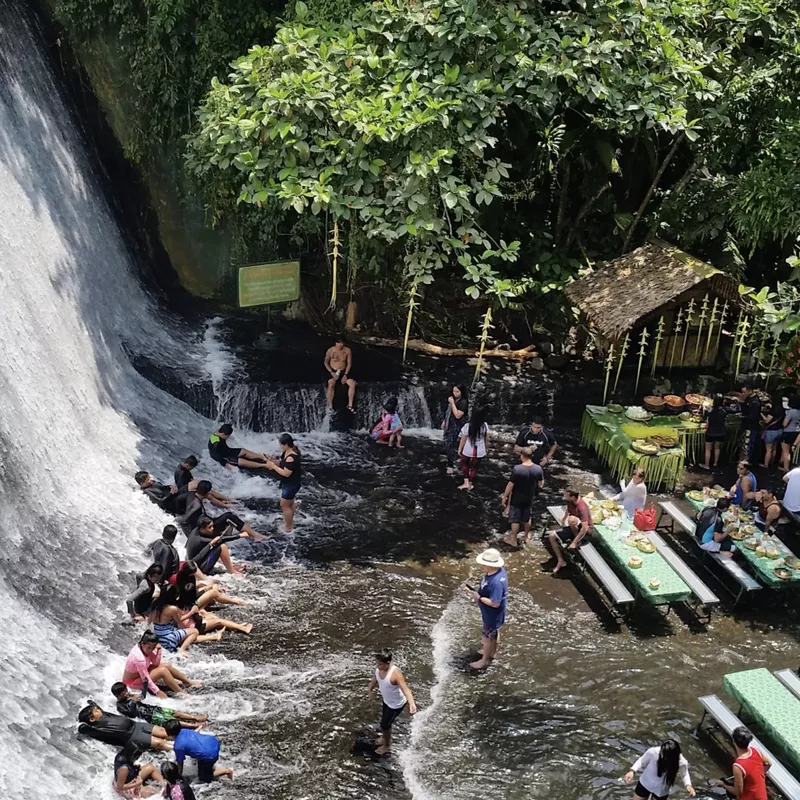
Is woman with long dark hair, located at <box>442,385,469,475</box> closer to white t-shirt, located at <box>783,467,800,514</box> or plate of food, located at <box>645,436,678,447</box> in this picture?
plate of food, located at <box>645,436,678,447</box>

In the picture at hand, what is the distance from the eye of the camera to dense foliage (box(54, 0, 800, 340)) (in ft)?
38.8

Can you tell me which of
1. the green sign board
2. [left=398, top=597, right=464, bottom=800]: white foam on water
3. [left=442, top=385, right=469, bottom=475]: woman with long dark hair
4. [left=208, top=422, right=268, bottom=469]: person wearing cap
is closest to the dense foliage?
the green sign board

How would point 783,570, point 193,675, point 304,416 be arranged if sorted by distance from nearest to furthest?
point 193,675 < point 783,570 < point 304,416

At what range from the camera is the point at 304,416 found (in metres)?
14.3

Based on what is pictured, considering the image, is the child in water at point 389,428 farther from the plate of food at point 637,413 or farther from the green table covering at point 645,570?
the green table covering at point 645,570

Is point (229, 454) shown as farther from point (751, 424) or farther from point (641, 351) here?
point (751, 424)

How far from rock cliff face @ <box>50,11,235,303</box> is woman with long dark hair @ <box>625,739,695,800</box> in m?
12.3

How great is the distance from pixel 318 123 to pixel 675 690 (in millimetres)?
8796

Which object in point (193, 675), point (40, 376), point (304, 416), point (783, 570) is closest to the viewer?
point (193, 675)

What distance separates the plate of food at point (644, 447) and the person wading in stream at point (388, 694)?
648 centimetres

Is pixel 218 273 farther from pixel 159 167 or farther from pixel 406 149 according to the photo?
pixel 406 149

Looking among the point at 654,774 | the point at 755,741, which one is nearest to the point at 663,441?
the point at 755,741

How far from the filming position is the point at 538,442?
12820 millimetres

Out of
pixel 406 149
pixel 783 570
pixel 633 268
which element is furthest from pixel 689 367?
pixel 406 149
